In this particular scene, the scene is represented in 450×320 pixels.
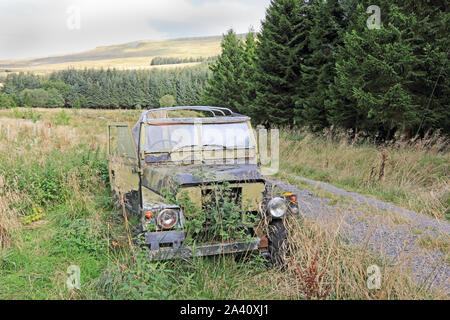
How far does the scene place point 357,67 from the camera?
477 inches

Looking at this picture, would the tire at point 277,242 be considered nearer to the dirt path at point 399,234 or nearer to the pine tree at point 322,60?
the dirt path at point 399,234

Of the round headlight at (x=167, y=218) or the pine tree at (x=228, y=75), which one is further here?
the pine tree at (x=228, y=75)

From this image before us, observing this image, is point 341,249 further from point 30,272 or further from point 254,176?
point 30,272

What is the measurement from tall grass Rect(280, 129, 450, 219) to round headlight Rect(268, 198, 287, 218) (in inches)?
124

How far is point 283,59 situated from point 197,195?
1823 cm

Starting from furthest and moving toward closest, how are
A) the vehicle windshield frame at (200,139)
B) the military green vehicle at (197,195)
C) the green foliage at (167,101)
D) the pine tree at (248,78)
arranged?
1. the green foliage at (167,101)
2. the pine tree at (248,78)
3. the vehicle windshield frame at (200,139)
4. the military green vehicle at (197,195)

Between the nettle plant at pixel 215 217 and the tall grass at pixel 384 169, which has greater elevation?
the nettle plant at pixel 215 217

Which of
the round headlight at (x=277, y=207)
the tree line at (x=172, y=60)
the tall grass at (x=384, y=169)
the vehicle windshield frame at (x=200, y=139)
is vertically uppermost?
the tree line at (x=172, y=60)

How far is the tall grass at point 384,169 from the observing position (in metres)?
6.98

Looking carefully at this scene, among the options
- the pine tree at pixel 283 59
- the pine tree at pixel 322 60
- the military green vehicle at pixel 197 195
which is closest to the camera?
the military green vehicle at pixel 197 195

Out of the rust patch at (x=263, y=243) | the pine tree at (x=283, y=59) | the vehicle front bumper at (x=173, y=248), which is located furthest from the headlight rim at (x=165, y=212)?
the pine tree at (x=283, y=59)

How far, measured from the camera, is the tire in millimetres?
3857

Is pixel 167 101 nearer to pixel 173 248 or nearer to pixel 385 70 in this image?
pixel 385 70

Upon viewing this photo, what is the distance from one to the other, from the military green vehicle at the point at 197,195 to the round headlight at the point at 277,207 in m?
0.01
